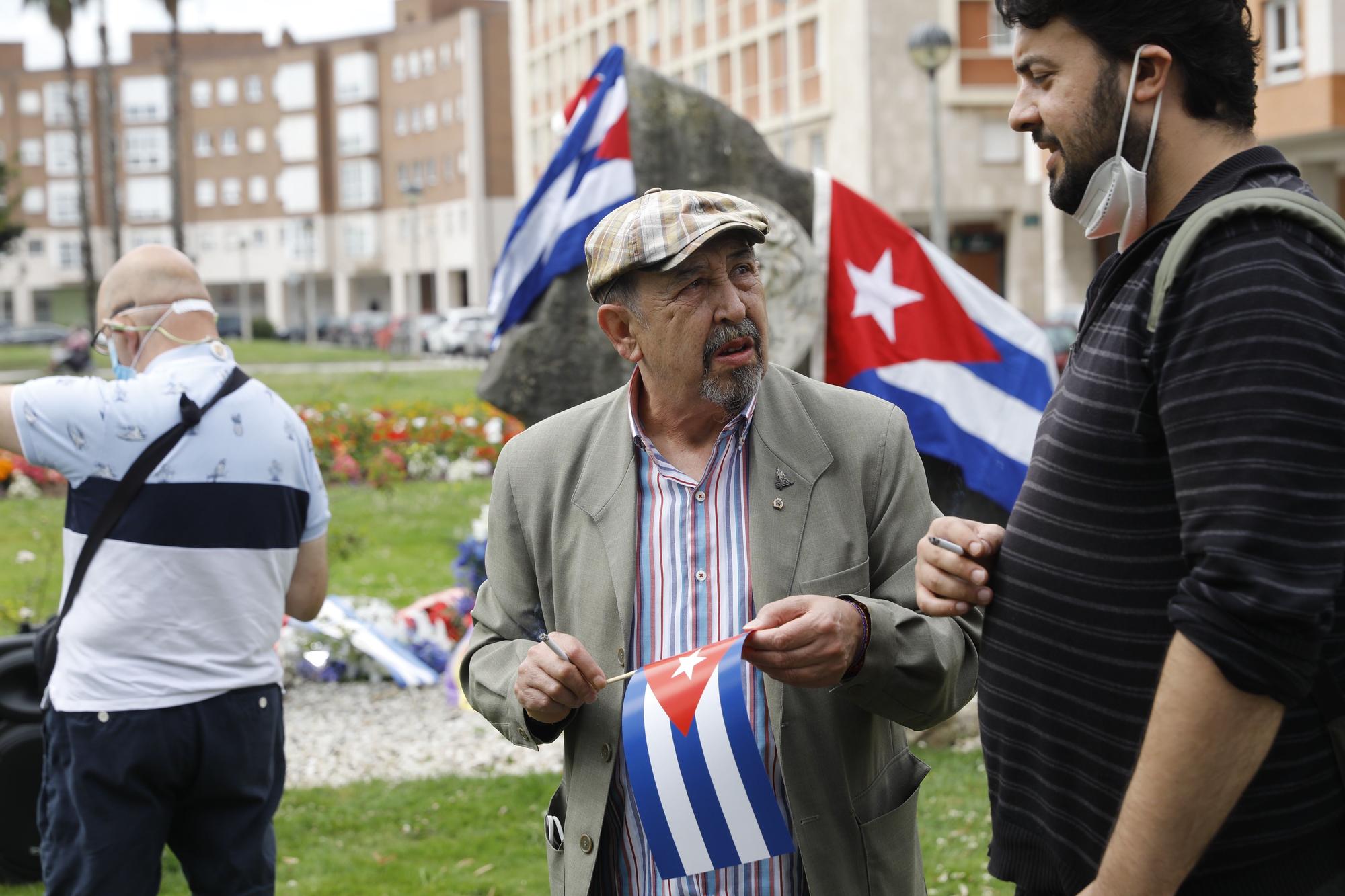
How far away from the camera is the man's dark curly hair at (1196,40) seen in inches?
79.5

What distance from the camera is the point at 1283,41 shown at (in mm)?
27234

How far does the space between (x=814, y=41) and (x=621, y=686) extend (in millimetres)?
43115

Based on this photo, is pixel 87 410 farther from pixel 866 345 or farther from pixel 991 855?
pixel 866 345

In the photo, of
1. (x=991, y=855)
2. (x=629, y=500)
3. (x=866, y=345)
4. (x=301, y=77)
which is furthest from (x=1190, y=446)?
(x=301, y=77)

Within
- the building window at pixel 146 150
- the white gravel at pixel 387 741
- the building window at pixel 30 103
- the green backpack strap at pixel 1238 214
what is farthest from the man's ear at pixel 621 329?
the building window at pixel 30 103

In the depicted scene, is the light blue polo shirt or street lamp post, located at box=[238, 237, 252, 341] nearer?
the light blue polo shirt

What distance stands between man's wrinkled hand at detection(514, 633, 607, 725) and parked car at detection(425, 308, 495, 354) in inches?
1637

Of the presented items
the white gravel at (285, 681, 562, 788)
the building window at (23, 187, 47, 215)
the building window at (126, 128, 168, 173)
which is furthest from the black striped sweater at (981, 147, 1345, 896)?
the building window at (23, 187, 47, 215)

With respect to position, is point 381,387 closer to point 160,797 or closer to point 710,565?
point 160,797

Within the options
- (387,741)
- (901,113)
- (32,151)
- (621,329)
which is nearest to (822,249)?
(387,741)

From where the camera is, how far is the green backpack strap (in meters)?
1.85

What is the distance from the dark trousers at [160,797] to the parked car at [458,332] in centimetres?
4018

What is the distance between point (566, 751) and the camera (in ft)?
9.55

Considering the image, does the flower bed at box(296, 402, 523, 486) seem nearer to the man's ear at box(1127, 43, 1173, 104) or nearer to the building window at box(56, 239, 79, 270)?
the man's ear at box(1127, 43, 1173, 104)
